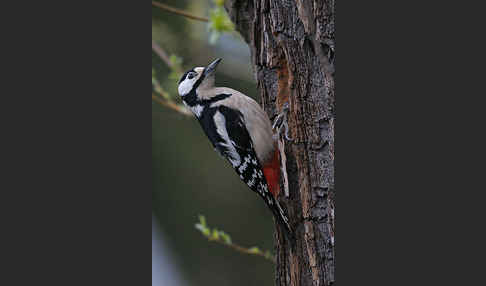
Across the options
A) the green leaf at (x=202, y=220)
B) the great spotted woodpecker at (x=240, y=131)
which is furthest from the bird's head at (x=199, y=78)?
the green leaf at (x=202, y=220)

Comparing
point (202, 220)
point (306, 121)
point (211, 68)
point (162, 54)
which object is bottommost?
point (202, 220)

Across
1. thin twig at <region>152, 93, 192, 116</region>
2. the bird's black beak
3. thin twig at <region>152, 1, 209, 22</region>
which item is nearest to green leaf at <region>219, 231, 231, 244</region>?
thin twig at <region>152, 93, 192, 116</region>

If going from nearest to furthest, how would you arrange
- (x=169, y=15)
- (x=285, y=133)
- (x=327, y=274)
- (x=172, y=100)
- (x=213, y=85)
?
(x=327, y=274) → (x=285, y=133) → (x=213, y=85) → (x=169, y=15) → (x=172, y=100)

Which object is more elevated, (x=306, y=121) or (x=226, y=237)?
(x=306, y=121)

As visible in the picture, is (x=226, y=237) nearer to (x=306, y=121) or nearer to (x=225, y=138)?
(x=225, y=138)

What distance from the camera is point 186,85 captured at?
11.6 feet

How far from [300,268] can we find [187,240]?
3.46 feet

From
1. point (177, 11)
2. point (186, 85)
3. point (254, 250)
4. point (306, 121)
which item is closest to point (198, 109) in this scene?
point (186, 85)

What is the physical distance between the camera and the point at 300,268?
2980 mm

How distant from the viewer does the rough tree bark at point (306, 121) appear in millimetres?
2850

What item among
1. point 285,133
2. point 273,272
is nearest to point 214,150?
point 285,133

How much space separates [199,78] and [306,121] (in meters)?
0.84

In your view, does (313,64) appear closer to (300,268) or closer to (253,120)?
(253,120)

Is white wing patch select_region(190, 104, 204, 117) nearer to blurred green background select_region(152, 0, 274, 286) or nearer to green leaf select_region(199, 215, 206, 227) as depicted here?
blurred green background select_region(152, 0, 274, 286)
